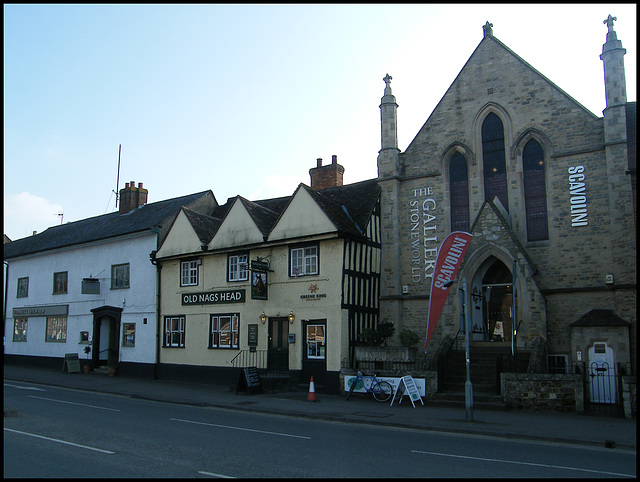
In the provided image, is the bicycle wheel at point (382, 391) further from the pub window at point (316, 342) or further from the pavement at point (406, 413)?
the pub window at point (316, 342)

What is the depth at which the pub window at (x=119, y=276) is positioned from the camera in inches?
1129

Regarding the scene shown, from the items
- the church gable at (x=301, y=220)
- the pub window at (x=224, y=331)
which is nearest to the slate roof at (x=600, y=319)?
the church gable at (x=301, y=220)

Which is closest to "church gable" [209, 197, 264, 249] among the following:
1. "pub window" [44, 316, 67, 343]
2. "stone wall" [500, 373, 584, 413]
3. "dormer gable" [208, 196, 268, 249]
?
"dormer gable" [208, 196, 268, 249]

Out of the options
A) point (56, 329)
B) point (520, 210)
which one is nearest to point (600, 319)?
point (520, 210)

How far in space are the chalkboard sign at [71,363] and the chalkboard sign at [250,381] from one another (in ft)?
39.2

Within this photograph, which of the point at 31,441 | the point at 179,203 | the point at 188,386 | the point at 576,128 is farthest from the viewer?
the point at 179,203

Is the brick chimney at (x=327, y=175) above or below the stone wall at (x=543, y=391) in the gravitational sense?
above

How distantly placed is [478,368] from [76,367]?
19805mm

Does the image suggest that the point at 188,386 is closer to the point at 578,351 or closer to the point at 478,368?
the point at 478,368

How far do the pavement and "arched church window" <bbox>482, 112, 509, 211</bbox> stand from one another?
9.15 meters

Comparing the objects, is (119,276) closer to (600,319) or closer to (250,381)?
(250,381)

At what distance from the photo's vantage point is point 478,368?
19.7m

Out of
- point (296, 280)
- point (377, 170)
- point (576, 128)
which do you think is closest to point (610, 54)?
point (576, 128)

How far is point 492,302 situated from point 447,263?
4673 millimetres
